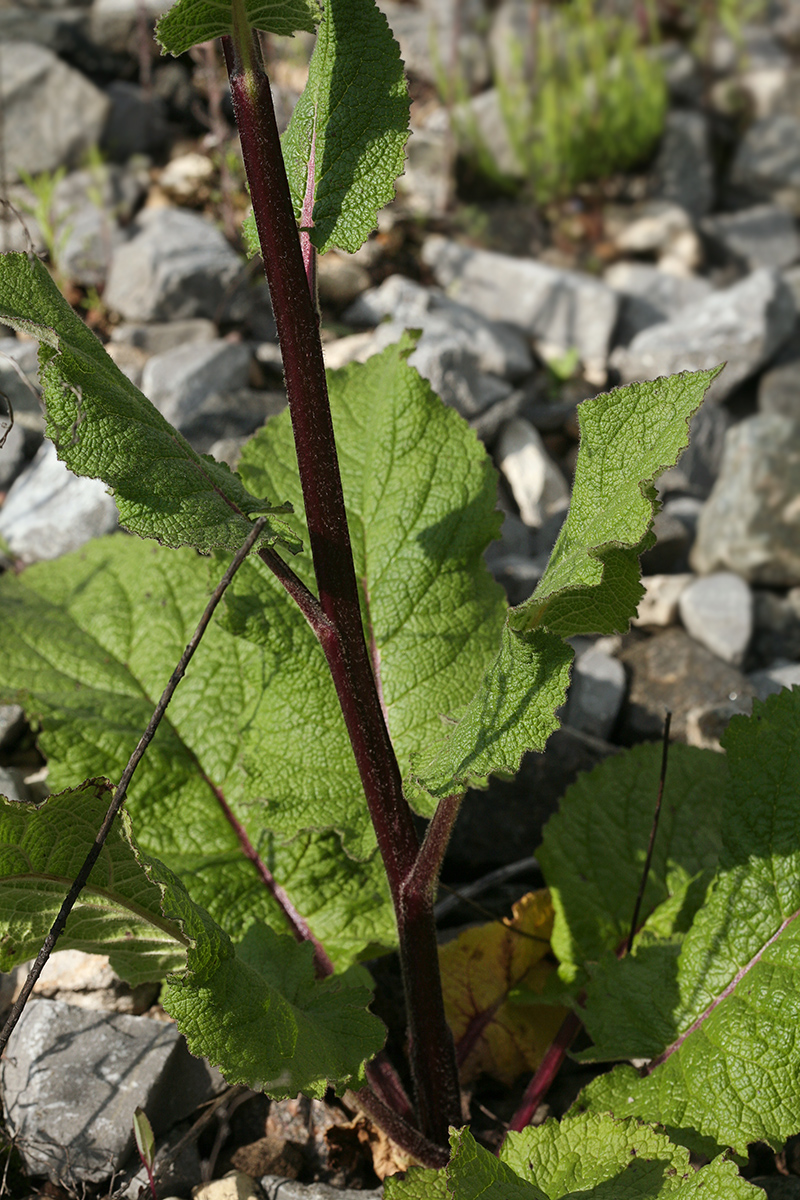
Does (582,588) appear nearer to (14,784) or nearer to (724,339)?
(14,784)

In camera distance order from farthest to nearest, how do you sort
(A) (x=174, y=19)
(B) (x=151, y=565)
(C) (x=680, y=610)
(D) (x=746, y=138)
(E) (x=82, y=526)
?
(D) (x=746, y=138) → (C) (x=680, y=610) → (E) (x=82, y=526) → (B) (x=151, y=565) → (A) (x=174, y=19)

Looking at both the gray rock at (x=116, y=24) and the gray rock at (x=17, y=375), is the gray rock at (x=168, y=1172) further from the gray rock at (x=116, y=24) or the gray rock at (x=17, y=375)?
the gray rock at (x=116, y=24)

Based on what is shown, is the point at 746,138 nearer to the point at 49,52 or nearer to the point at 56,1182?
the point at 49,52

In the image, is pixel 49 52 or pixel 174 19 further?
pixel 49 52

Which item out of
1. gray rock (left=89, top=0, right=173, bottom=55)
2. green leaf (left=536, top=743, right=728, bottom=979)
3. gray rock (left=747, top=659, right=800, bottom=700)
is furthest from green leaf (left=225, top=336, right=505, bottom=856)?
gray rock (left=89, top=0, right=173, bottom=55)

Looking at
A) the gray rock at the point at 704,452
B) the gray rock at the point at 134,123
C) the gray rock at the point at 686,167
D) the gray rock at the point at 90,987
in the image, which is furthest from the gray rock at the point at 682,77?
the gray rock at the point at 90,987

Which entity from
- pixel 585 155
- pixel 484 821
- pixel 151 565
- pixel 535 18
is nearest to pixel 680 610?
pixel 484 821
